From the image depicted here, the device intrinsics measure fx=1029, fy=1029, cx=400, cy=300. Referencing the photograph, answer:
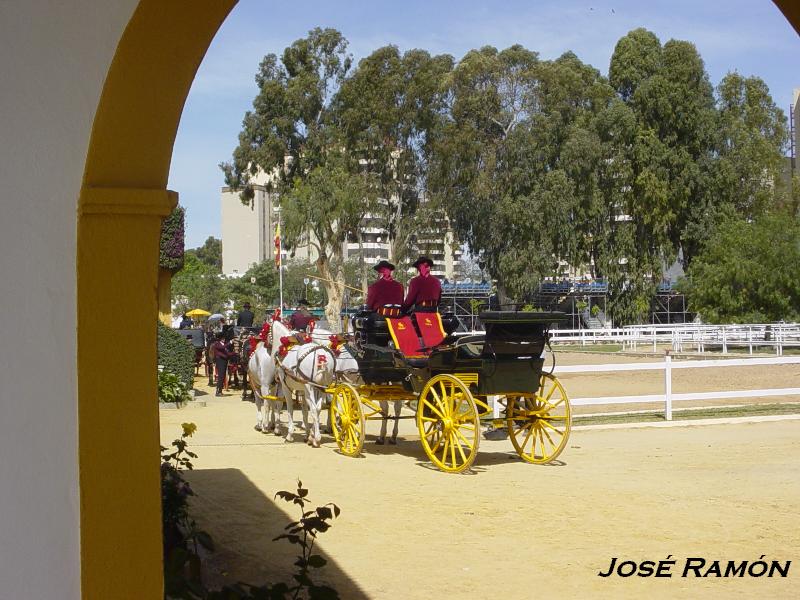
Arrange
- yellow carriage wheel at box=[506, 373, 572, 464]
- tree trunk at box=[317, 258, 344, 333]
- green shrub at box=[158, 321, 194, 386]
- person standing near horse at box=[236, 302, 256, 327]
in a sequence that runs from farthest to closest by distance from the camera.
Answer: tree trunk at box=[317, 258, 344, 333]
person standing near horse at box=[236, 302, 256, 327]
green shrub at box=[158, 321, 194, 386]
yellow carriage wheel at box=[506, 373, 572, 464]

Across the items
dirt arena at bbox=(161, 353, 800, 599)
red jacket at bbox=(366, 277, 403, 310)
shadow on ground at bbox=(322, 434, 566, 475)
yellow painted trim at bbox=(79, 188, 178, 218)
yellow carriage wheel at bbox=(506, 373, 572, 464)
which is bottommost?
shadow on ground at bbox=(322, 434, 566, 475)

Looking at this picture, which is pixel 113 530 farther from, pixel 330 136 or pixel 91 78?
→ pixel 330 136

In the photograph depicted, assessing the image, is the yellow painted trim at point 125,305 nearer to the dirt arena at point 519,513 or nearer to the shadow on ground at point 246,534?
the shadow on ground at point 246,534

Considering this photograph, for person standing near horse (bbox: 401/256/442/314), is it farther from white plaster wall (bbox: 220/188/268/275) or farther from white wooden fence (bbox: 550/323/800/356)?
white plaster wall (bbox: 220/188/268/275)

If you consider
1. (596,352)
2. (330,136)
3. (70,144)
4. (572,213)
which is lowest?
(596,352)

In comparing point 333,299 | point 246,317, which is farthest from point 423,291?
point 333,299

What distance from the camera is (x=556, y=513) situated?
855 cm

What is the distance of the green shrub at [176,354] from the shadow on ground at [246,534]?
9.86 m

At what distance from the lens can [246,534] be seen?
7.68 m

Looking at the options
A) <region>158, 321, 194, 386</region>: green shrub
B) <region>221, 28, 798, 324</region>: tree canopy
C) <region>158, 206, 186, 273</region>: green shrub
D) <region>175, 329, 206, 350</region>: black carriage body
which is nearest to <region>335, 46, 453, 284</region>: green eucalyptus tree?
<region>221, 28, 798, 324</region>: tree canopy

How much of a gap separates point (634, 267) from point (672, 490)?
126 feet

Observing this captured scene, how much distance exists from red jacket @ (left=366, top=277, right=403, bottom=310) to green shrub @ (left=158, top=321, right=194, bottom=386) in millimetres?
8002

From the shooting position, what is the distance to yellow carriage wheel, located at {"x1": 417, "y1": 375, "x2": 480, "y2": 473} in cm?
1073

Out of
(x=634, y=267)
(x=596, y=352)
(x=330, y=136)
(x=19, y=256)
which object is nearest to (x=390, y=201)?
(x=330, y=136)
